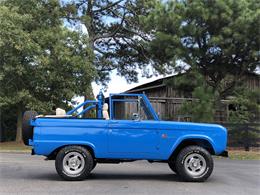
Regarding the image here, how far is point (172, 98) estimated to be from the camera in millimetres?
27531

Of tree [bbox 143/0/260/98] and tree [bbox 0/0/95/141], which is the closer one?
tree [bbox 143/0/260/98]

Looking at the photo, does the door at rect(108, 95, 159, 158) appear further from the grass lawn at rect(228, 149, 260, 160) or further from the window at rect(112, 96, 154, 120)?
the grass lawn at rect(228, 149, 260, 160)

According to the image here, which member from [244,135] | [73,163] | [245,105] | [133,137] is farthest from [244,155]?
[73,163]

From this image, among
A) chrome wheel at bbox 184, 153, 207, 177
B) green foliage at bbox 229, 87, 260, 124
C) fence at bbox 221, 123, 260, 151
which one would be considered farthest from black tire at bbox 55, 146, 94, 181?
green foliage at bbox 229, 87, 260, 124

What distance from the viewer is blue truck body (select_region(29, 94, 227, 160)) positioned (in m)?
9.74

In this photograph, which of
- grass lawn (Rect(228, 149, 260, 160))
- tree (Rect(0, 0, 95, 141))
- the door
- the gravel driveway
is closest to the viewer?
the gravel driveway

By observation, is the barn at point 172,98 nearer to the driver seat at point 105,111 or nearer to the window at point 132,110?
the window at point 132,110

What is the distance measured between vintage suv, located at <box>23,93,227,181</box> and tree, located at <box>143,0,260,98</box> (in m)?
9.58

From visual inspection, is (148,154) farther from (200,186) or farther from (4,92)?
(4,92)

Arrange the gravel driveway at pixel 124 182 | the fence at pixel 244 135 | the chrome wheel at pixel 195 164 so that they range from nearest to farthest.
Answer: the gravel driveway at pixel 124 182 < the chrome wheel at pixel 195 164 < the fence at pixel 244 135

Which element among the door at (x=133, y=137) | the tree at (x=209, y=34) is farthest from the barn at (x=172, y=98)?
the door at (x=133, y=137)

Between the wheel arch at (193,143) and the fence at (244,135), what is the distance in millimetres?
11158

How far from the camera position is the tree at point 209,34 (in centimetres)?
1859

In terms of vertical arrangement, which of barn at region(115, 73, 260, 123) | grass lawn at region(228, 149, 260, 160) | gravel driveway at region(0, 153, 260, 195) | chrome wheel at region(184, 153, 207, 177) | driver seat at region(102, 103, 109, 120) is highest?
barn at region(115, 73, 260, 123)
